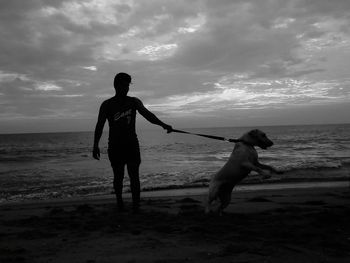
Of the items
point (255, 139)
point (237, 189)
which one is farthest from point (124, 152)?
point (237, 189)

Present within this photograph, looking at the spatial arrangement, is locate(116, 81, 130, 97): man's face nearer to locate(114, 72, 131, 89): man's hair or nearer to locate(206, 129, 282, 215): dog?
locate(114, 72, 131, 89): man's hair

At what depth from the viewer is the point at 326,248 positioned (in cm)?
311

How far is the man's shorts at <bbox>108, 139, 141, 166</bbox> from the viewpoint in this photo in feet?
16.0

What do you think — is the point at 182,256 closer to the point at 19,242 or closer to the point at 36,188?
the point at 19,242

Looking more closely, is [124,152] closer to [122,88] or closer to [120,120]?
[120,120]

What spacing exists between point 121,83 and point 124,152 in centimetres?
94

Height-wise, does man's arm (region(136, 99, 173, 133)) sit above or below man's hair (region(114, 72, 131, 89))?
below

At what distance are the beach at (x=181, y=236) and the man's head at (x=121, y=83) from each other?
1.67 m

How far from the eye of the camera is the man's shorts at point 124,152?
4891mm

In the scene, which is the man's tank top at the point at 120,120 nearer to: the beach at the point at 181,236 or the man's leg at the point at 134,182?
the man's leg at the point at 134,182

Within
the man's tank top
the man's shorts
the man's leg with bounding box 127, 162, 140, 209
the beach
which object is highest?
the man's tank top

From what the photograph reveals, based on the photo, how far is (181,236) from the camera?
142 inches

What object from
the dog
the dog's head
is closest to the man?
the dog

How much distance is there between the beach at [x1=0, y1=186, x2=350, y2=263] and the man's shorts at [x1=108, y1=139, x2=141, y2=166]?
2.45 ft
